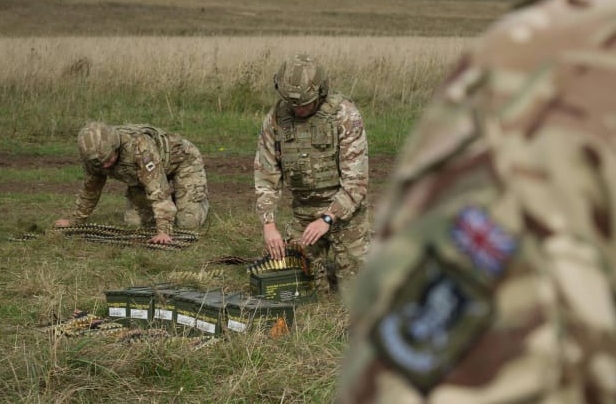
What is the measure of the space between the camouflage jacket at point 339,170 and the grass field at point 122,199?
25.2 inches

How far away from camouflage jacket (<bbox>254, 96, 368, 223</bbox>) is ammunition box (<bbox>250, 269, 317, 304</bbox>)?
464mm

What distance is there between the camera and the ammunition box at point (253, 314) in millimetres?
5258

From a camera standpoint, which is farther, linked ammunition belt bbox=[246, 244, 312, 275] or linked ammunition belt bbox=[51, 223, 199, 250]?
linked ammunition belt bbox=[51, 223, 199, 250]

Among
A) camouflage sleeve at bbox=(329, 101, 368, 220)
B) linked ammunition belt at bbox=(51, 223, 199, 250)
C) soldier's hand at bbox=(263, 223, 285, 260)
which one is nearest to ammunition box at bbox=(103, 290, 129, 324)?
soldier's hand at bbox=(263, 223, 285, 260)

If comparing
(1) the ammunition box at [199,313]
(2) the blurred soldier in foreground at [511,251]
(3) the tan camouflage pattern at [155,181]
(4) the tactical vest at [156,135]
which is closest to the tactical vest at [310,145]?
(1) the ammunition box at [199,313]

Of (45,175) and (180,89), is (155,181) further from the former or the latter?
(180,89)

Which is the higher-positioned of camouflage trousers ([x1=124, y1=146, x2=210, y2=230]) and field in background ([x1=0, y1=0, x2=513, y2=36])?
camouflage trousers ([x1=124, y1=146, x2=210, y2=230])

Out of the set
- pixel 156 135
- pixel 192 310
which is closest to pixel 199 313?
pixel 192 310

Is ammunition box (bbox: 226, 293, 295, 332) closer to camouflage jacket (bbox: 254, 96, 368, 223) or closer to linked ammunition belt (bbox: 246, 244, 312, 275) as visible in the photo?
linked ammunition belt (bbox: 246, 244, 312, 275)

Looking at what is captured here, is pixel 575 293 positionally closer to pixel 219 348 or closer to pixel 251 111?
pixel 219 348

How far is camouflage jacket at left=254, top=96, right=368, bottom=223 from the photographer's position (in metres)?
6.71

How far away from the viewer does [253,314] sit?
17.3 ft

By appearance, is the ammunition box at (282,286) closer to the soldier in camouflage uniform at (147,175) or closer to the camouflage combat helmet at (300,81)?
the camouflage combat helmet at (300,81)

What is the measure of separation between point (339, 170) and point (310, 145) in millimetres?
311
